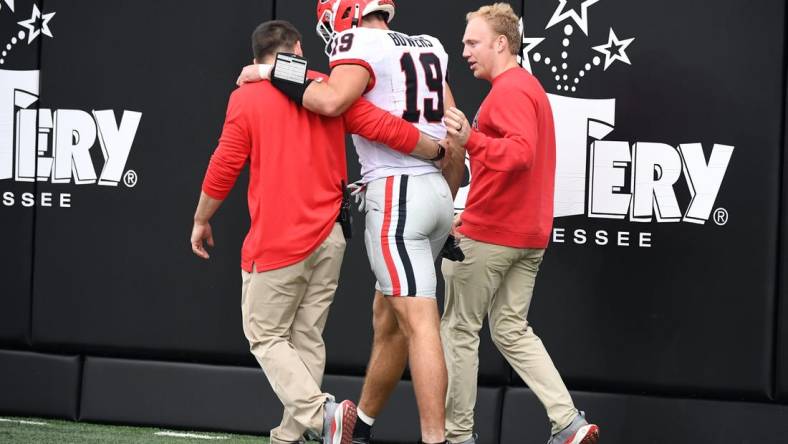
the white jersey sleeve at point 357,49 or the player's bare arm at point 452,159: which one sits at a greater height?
the white jersey sleeve at point 357,49

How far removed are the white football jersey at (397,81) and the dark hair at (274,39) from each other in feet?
0.49

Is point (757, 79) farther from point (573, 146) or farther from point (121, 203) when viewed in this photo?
point (121, 203)

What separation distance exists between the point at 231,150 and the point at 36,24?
75.2 inches

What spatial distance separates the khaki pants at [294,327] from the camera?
386 cm

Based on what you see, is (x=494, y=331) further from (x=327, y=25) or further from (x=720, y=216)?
(x=327, y=25)

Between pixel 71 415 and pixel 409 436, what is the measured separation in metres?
1.49

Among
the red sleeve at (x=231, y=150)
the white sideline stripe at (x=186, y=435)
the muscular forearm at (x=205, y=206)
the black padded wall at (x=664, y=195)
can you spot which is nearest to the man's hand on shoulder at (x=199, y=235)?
the muscular forearm at (x=205, y=206)

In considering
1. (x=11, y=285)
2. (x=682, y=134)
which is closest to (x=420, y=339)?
(x=682, y=134)

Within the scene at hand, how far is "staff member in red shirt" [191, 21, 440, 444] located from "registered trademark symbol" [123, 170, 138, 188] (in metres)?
1.36

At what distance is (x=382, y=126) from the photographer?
12.9ft

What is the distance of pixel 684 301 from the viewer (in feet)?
15.9

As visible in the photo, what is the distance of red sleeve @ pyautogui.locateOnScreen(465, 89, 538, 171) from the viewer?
3965mm

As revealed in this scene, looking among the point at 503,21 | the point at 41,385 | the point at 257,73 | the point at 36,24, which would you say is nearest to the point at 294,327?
the point at 257,73

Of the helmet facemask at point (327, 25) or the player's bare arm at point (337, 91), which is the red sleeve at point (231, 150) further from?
the helmet facemask at point (327, 25)
